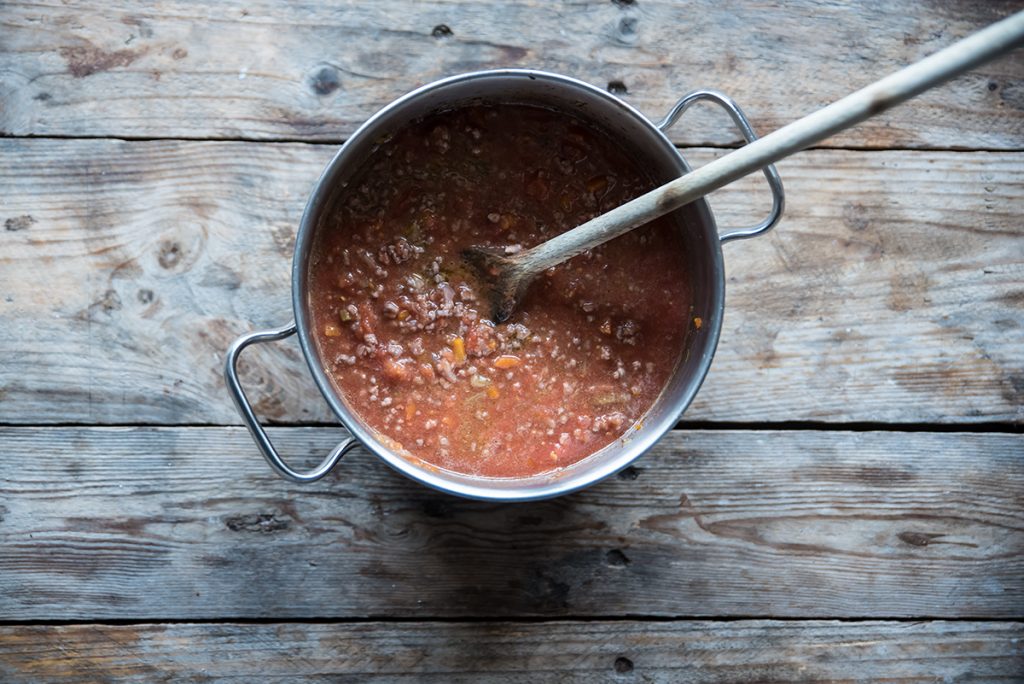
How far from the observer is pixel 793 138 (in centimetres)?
85

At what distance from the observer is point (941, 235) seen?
4.47 feet

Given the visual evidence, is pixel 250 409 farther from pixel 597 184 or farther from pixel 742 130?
pixel 742 130

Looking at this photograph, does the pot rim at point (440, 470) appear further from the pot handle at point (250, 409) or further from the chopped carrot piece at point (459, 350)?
the chopped carrot piece at point (459, 350)

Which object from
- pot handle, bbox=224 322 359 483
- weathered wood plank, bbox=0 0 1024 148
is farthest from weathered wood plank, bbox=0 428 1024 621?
weathered wood plank, bbox=0 0 1024 148

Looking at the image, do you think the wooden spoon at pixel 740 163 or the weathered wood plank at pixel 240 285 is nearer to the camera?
the wooden spoon at pixel 740 163

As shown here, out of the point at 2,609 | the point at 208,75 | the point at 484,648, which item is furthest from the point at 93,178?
the point at 484,648

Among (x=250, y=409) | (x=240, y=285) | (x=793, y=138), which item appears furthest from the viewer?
(x=240, y=285)

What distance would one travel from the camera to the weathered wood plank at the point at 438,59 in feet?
4.27

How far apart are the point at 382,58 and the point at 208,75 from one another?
269 millimetres

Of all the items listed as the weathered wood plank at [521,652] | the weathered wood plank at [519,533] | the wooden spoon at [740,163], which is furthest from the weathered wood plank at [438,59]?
the weathered wood plank at [521,652]

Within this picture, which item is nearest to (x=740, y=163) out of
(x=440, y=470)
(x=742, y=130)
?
(x=742, y=130)

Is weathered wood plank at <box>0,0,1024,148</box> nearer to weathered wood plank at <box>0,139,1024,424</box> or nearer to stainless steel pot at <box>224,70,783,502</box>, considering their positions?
weathered wood plank at <box>0,139,1024,424</box>

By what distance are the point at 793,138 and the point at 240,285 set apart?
0.84 metres

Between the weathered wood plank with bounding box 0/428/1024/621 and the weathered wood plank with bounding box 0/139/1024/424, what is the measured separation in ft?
0.19
